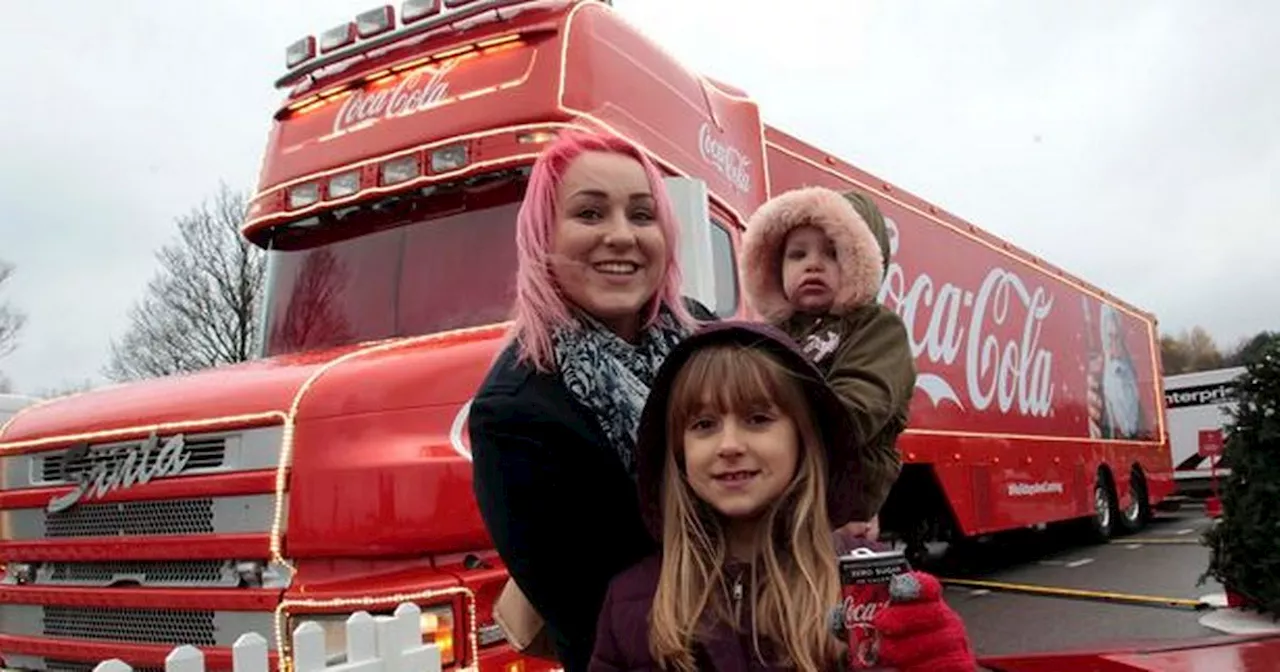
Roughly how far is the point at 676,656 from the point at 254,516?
2.39 meters

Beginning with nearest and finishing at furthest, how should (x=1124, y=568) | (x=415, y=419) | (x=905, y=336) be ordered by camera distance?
(x=905, y=336)
(x=415, y=419)
(x=1124, y=568)

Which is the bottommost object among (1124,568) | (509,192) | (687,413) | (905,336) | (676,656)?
(1124,568)

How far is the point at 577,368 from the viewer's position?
6.07 feet

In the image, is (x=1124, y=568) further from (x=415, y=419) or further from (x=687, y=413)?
(x=687, y=413)

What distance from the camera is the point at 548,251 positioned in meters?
2.00

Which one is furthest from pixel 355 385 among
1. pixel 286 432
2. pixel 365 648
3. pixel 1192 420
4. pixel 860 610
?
pixel 1192 420

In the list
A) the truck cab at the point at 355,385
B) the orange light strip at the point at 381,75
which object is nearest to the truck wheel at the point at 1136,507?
the truck cab at the point at 355,385

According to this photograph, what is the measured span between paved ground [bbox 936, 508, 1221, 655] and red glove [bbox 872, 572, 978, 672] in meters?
3.38

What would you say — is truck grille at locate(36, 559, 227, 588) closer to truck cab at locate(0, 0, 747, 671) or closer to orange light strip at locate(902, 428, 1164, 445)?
truck cab at locate(0, 0, 747, 671)

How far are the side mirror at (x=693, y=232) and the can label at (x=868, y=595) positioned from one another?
1782 mm

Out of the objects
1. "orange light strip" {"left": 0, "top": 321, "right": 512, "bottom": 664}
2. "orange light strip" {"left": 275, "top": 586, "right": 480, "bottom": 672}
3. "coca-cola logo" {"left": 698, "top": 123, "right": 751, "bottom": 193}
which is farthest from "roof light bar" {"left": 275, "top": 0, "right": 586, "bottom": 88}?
"orange light strip" {"left": 275, "top": 586, "right": 480, "bottom": 672}

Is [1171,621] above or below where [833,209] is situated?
below

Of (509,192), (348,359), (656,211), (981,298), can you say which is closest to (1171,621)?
(981,298)

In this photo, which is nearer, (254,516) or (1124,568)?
(254,516)
